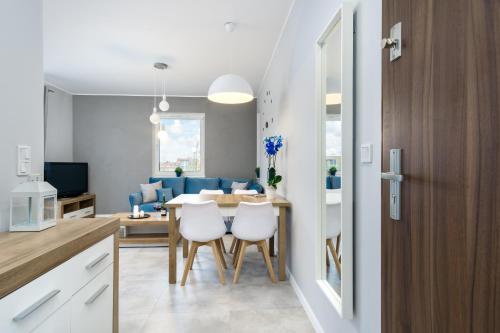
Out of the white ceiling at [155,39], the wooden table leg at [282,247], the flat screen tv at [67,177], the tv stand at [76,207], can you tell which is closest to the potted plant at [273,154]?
the wooden table leg at [282,247]

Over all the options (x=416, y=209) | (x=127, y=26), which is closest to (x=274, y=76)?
(x=127, y=26)

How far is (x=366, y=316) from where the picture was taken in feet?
4.22

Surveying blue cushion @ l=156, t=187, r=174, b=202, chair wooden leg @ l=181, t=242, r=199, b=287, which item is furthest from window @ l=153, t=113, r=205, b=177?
chair wooden leg @ l=181, t=242, r=199, b=287

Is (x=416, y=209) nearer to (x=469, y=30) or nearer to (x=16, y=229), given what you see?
(x=469, y=30)

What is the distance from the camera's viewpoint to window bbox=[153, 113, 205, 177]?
21.3 ft

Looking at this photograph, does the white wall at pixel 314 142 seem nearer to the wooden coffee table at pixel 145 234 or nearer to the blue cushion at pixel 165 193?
the wooden coffee table at pixel 145 234

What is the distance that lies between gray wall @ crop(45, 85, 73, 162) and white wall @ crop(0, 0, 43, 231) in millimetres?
4945

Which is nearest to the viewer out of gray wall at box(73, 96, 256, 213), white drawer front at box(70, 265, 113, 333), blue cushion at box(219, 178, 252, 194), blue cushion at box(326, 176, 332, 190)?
white drawer front at box(70, 265, 113, 333)

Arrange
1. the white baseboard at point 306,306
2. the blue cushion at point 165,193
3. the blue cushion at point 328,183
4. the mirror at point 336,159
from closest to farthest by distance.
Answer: the mirror at point 336,159 → the blue cushion at point 328,183 → the white baseboard at point 306,306 → the blue cushion at point 165,193

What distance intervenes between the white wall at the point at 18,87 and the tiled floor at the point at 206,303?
4.48ft

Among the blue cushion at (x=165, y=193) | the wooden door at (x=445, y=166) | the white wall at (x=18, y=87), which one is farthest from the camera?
the blue cushion at (x=165, y=193)

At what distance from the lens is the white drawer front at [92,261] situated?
110 cm

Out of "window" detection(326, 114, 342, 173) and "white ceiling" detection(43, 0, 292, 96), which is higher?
"white ceiling" detection(43, 0, 292, 96)

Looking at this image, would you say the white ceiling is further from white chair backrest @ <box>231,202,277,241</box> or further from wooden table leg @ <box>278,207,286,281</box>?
wooden table leg @ <box>278,207,286,281</box>
